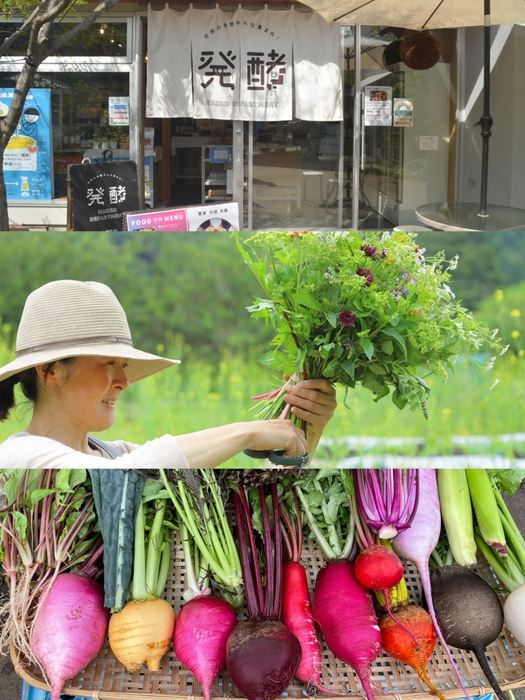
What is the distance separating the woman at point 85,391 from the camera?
5.33 ft

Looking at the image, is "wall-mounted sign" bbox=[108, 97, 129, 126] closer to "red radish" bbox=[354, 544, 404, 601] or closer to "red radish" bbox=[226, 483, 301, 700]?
"red radish" bbox=[226, 483, 301, 700]

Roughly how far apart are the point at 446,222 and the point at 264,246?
1.57 meters

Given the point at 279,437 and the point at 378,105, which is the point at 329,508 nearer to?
the point at 279,437

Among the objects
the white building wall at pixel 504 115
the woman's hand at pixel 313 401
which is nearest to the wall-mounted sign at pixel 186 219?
the woman's hand at pixel 313 401

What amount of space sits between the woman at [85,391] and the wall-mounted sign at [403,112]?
5535 mm

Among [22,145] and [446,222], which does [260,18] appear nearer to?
[22,145]

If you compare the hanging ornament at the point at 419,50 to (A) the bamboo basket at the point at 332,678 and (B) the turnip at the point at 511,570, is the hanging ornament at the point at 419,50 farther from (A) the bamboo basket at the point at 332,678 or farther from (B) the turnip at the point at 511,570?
(A) the bamboo basket at the point at 332,678

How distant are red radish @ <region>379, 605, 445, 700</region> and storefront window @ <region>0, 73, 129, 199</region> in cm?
528

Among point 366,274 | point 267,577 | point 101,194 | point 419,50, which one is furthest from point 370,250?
point 419,50

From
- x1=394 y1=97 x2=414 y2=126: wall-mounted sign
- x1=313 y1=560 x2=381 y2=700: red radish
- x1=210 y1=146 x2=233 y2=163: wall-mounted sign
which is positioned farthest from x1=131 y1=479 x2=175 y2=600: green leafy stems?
x1=394 y1=97 x2=414 y2=126: wall-mounted sign

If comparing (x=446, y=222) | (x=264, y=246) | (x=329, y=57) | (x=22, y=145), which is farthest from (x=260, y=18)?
(x=264, y=246)

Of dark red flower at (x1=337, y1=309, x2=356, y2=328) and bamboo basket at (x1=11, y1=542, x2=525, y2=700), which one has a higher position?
dark red flower at (x1=337, y1=309, x2=356, y2=328)

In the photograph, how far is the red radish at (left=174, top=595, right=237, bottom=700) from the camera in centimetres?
180

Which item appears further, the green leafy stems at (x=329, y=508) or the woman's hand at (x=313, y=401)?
the green leafy stems at (x=329, y=508)
